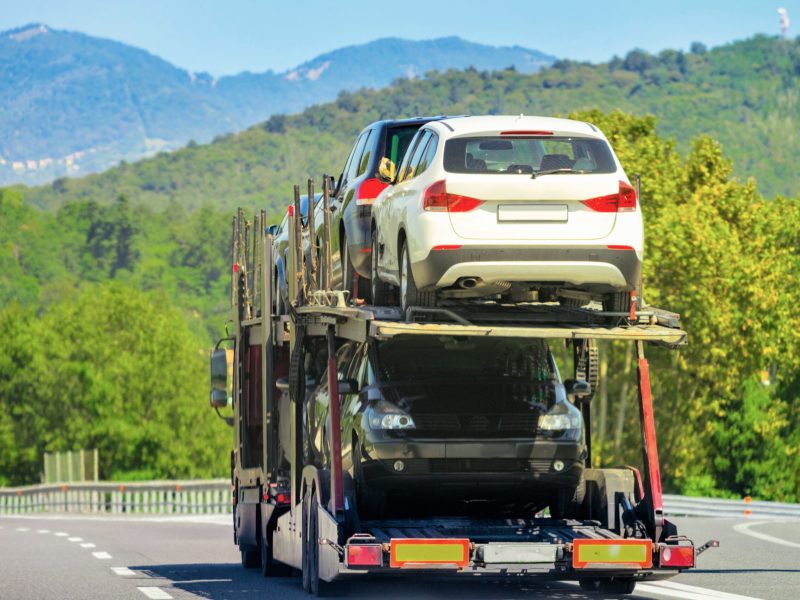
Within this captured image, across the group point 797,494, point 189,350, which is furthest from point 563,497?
point 189,350

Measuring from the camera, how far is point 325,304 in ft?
44.7

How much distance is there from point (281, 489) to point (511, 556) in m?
4.27

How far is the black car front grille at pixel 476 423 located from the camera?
13.0 m

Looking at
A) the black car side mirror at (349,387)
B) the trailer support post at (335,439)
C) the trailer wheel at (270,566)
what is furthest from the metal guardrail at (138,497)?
the trailer support post at (335,439)

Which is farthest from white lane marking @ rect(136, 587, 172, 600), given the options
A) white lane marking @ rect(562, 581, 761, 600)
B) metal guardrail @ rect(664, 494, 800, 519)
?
metal guardrail @ rect(664, 494, 800, 519)

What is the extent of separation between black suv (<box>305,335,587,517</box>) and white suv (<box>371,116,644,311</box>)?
3.07ft

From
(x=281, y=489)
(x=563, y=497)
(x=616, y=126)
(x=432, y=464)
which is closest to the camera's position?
(x=432, y=464)

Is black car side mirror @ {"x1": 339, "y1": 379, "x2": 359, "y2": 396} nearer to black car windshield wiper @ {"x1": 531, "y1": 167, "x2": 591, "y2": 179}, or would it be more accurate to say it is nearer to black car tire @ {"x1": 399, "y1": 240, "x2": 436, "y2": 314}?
black car tire @ {"x1": 399, "y1": 240, "x2": 436, "y2": 314}

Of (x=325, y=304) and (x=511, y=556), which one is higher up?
(x=325, y=304)

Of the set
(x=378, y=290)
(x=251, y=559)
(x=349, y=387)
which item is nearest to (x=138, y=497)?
(x=251, y=559)

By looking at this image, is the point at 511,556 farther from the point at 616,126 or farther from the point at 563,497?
the point at 616,126

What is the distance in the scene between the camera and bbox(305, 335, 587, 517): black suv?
12977 millimetres

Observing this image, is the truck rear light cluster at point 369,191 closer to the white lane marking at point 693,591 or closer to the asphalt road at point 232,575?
the asphalt road at point 232,575

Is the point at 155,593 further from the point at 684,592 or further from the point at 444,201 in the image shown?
the point at 444,201
